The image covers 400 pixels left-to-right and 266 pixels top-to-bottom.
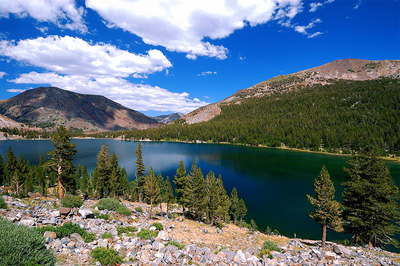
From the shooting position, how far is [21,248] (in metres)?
8.85

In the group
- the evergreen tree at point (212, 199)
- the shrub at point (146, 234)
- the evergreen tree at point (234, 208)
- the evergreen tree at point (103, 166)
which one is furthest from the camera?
the evergreen tree at point (103, 166)

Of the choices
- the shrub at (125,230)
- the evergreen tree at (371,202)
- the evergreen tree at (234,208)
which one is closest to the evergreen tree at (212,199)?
the evergreen tree at (234,208)

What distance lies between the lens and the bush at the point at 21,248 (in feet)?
27.4

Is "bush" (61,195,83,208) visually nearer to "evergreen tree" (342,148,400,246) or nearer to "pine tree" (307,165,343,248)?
"pine tree" (307,165,343,248)

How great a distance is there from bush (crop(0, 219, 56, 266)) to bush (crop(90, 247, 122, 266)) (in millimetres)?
2860

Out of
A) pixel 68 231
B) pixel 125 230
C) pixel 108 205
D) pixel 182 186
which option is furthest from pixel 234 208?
pixel 68 231

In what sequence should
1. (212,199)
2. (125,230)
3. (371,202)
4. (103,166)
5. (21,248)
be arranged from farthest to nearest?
(103,166) < (212,199) < (371,202) < (125,230) < (21,248)

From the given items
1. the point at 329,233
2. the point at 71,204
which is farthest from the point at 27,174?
the point at 329,233

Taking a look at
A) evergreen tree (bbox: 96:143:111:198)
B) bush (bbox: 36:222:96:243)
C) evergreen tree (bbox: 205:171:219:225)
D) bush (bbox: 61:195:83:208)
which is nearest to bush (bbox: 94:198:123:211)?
bush (bbox: 61:195:83:208)

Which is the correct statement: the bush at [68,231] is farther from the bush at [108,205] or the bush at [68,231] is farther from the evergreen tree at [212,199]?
the evergreen tree at [212,199]

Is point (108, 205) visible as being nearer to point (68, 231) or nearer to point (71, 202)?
point (71, 202)

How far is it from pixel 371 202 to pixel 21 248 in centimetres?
3861

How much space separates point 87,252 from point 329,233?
157ft

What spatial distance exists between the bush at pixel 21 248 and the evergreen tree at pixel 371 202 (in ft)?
120
